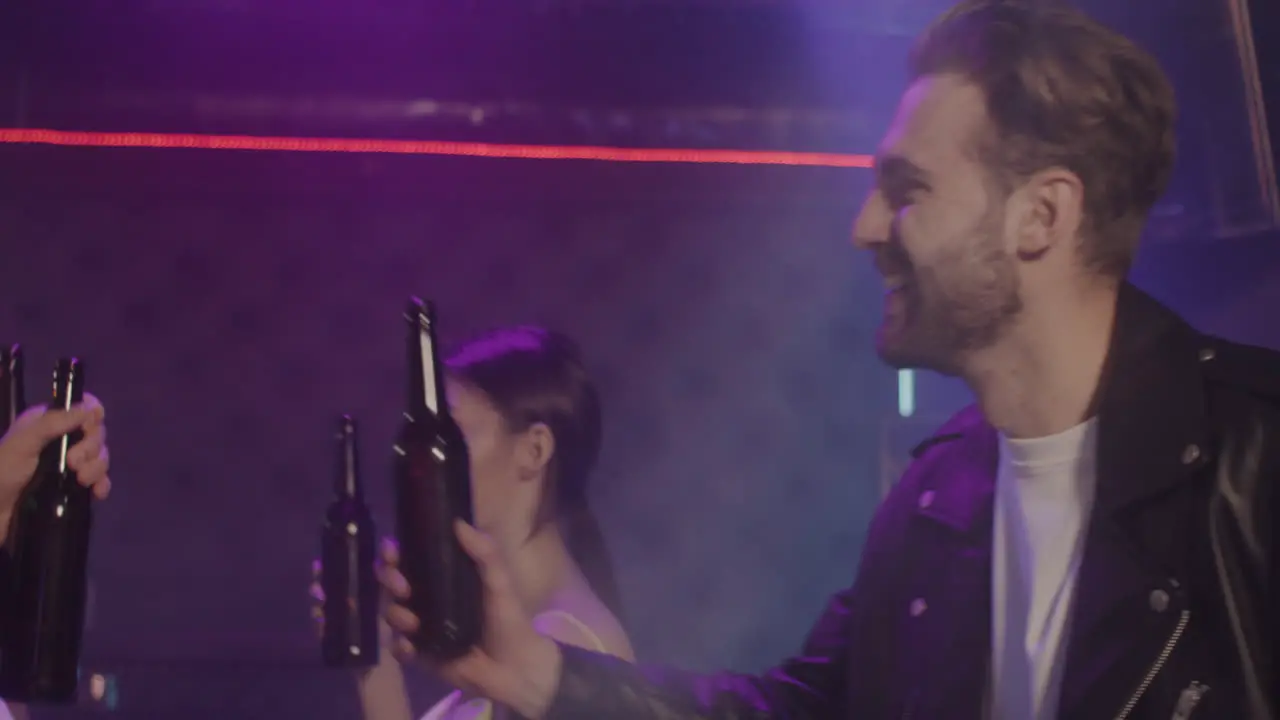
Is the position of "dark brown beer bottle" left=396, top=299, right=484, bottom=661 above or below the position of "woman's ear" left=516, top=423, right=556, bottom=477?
below

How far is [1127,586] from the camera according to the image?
1170 millimetres

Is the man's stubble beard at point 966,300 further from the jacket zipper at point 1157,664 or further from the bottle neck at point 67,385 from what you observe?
the bottle neck at point 67,385

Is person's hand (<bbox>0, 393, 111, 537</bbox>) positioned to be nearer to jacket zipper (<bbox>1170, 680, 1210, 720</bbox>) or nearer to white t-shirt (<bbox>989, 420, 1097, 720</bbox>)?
white t-shirt (<bbox>989, 420, 1097, 720</bbox>)

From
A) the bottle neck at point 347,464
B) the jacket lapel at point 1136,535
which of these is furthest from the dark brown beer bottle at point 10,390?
the jacket lapel at point 1136,535

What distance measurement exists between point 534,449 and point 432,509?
91 centimetres

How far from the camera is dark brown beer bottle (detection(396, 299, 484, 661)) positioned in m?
1.11

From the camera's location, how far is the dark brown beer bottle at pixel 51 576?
53.8 inches

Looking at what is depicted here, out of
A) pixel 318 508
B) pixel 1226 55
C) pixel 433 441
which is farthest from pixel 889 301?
pixel 318 508

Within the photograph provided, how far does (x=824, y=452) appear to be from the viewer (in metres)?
2.83

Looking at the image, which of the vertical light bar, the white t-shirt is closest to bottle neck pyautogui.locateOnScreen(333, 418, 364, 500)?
the white t-shirt

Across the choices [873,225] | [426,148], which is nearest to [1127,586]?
[873,225]

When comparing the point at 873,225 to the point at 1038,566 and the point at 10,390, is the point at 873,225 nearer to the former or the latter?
the point at 1038,566

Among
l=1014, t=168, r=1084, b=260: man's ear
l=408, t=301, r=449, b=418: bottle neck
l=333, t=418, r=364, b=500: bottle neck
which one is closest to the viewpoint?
l=408, t=301, r=449, b=418: bottle neck

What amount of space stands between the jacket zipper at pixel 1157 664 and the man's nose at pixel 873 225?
1.78 feet
